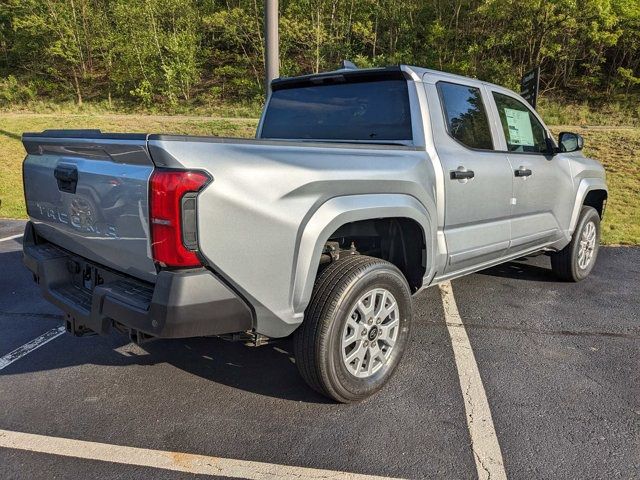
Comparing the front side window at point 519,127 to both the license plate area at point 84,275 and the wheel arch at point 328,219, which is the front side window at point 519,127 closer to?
the wheel arch at point 328,219

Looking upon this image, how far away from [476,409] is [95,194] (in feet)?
7.50

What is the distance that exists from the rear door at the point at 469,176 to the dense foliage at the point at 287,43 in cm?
2289

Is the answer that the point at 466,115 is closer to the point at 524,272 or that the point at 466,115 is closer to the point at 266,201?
the point at 266,201

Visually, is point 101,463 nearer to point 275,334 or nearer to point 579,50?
point 275,334

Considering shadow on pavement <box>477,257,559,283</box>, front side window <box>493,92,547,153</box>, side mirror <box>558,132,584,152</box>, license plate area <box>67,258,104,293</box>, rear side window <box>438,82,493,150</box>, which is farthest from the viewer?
shadow on pavement <box>477,257,559,283</box>

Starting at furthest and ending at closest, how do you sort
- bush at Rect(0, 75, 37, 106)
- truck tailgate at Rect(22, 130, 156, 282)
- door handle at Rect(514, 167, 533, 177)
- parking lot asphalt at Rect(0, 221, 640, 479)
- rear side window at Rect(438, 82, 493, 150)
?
bush at Rect(0, 75, 37, 106) < door handle at Rect(514, 167, 533, 177) < rear side window at Rect(438, 82, 493, 150) < parking lot asphalt at Rect(0, 221, 640, 479) < truck tailgate at Rect(22, 130, 156, 282)

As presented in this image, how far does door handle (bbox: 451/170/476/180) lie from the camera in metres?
3.23

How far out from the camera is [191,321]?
209 centimetres

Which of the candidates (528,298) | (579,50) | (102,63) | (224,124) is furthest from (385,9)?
(528,298)

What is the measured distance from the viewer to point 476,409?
2.74 metres

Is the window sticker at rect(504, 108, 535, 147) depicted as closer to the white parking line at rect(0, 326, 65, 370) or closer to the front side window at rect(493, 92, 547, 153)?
the front side window at rect(493, 92, 547, 153)

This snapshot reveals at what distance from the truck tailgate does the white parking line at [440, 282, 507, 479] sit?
1.75m

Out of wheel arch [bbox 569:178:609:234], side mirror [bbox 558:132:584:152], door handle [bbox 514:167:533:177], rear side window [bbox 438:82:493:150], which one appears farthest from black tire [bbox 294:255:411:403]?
wheel arch [bbox 569:178:609:234]

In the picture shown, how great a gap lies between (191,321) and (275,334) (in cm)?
46
